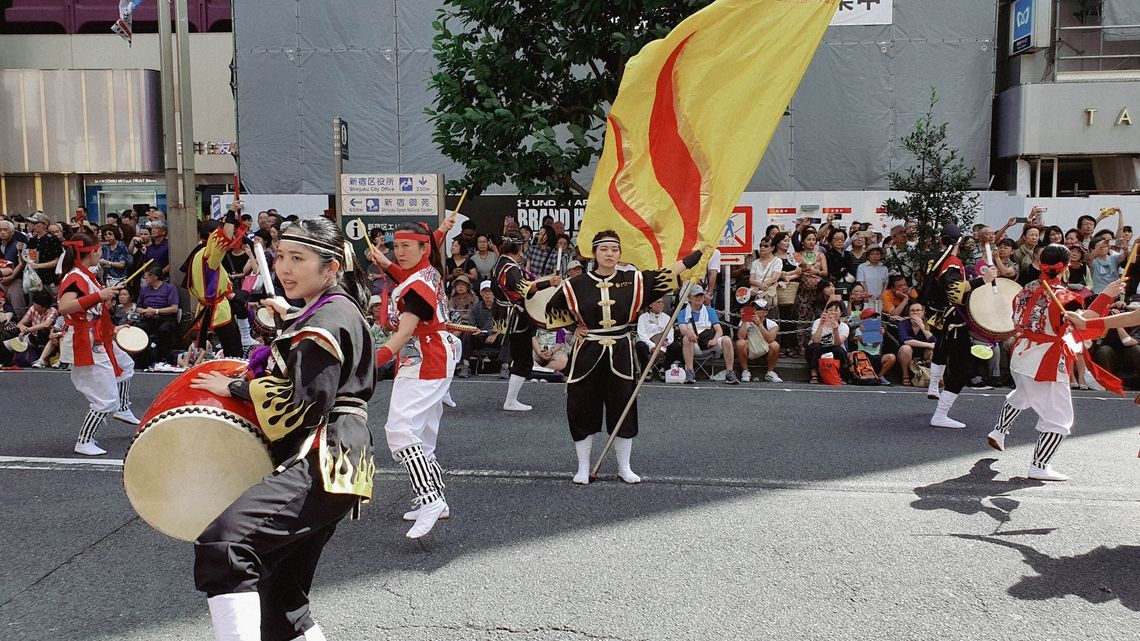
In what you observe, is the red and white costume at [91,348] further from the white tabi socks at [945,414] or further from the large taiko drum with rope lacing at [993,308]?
the large taiko drum with rope lacing at [993,308]

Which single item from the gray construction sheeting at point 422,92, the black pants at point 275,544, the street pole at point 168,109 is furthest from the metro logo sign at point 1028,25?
the black pants at point 275,544

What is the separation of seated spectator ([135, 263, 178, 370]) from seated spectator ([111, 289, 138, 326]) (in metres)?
0.08

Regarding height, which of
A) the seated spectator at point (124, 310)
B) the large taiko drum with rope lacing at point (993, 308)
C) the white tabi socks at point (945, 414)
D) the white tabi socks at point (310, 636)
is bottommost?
the white tabi socks at point (945, 414)

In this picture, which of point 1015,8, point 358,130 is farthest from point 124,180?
point 1015,8

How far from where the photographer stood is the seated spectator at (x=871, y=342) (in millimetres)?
11461

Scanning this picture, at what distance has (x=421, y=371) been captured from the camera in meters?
5.44

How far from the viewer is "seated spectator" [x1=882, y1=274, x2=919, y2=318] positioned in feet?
→ 39.0

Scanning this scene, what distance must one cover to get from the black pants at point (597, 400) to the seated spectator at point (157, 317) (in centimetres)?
849

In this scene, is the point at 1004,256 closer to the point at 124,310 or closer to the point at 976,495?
the point at 976,495

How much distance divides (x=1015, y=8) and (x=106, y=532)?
61.9 ft

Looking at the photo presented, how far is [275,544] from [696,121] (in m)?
4.22

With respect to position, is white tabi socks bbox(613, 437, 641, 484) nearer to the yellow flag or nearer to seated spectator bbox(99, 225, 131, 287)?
the yellow flag

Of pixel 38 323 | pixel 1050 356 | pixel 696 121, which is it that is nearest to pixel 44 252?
pixel 38 323

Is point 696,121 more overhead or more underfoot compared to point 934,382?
more overhead
